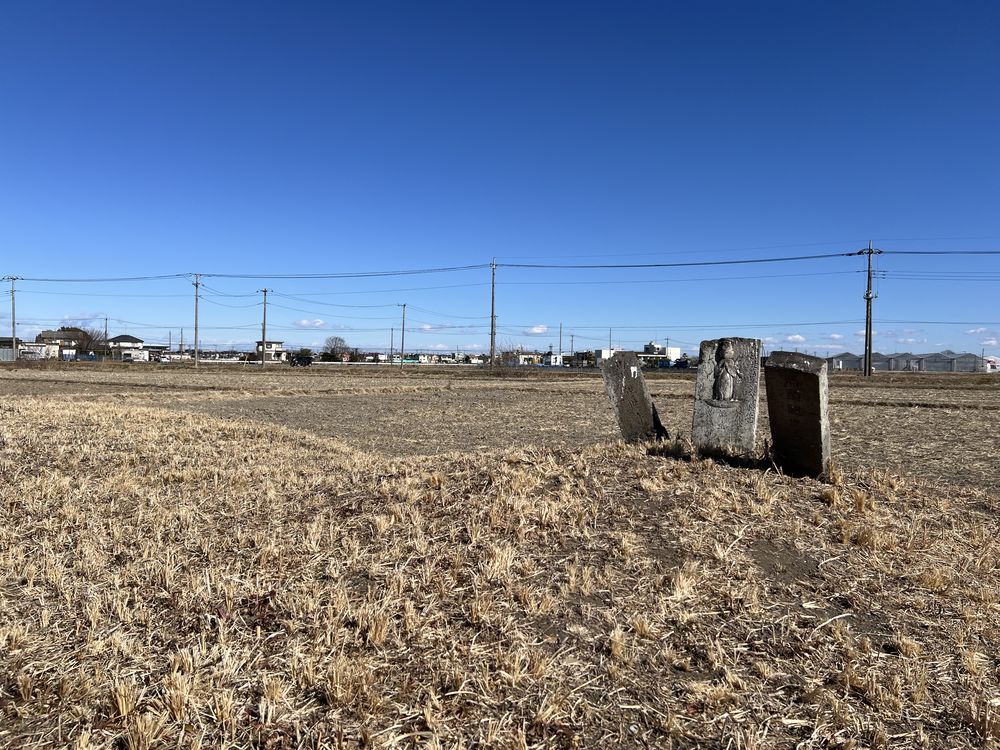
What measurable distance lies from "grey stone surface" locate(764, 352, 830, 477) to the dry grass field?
1.40 ft

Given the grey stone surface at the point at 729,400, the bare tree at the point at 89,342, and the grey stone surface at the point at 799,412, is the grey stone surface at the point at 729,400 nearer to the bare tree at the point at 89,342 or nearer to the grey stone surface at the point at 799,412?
the grey stone surface at the point at 799,412

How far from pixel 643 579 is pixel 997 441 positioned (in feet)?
A: 37.9

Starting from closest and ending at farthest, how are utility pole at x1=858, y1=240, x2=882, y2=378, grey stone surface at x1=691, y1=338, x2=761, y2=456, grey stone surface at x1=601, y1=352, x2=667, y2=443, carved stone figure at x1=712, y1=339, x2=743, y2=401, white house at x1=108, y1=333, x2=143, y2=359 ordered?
grey stone surface at x1=691, y1=338, x2=761, y2=456 → carved stone figure at x1=712, y1=339, x2=743, y2=401 → grey stone surface at x1=601, y1=352, x2=667, y2=443 → utility pole at x1=858, y1=240, x2=882, y2=378 → white house at x1=108, y1=333, x2=143, y2=359

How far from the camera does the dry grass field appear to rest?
285cm

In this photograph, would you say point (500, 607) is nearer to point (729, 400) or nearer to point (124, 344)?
point (729, 400)

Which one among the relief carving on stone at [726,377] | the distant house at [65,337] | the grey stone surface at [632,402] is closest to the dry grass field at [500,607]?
the relief carving on stone at [726,377]

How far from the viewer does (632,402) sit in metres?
8.96

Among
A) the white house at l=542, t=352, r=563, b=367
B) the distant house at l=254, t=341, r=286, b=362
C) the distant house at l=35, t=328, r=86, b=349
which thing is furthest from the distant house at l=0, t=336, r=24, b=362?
the white house at l=542, t=352, r=563, b=367

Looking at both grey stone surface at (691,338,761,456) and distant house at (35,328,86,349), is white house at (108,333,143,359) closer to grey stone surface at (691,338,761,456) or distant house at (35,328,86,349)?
distant house at (35,328,86,349)

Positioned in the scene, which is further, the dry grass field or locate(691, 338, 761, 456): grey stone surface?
locate(691, 338, 761, 456): grey stone surface

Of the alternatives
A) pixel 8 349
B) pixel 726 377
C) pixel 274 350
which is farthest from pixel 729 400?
pixel 274 350

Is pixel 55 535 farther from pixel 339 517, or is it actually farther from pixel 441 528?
pixel 441 528

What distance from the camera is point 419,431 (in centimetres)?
1457

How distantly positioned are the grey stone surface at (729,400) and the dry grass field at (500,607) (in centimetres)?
70
